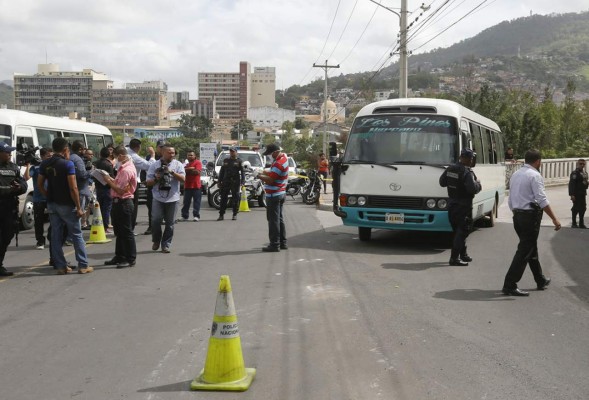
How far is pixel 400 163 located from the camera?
11.7m

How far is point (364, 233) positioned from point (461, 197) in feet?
9.59

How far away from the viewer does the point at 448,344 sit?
230 inches

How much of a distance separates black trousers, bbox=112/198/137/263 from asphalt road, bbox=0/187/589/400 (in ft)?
1.09

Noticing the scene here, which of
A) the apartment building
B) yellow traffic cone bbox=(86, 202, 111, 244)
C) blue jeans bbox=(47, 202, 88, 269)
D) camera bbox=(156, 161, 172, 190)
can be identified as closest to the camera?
blue jeans bbox=(47, 202, 88, 269)

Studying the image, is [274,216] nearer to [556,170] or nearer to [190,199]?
[190,199]

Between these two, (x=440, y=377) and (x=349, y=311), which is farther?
(x=349, y=311)

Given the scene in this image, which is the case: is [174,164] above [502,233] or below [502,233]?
above

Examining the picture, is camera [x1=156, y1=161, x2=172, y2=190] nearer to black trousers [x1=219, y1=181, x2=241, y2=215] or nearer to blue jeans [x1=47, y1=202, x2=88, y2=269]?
blue jeans [x1=47, y1=202, x2=88, y2=269]

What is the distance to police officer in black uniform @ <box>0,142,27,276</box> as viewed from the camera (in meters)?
8.88

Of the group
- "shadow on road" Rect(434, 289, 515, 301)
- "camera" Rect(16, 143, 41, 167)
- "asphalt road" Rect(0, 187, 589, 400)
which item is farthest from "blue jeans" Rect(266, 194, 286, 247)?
"camera" Rect(16, 143, 41, 167)

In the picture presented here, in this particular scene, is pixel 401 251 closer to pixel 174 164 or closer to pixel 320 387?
pixel 174 164

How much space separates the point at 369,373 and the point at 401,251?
675cm

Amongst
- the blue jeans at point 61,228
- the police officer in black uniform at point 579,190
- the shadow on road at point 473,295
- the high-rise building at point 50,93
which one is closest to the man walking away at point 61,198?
the blue jeans at point 61,228

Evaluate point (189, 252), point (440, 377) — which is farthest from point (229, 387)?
point (189, 252)
